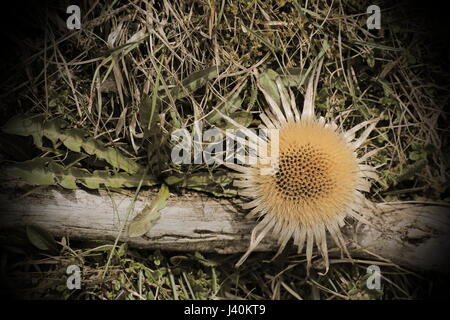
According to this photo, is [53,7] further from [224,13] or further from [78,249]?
[78,249]

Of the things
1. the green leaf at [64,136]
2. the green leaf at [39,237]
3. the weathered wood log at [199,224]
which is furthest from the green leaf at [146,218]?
the green leaf at [39,237]

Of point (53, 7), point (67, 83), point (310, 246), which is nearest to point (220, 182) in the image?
point (310, 246)

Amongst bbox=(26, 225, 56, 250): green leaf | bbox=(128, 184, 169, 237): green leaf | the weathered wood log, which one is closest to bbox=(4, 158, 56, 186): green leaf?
the weathered wood log

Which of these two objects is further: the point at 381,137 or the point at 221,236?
the point at 381,137

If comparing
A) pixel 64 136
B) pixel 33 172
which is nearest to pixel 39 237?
pixel 33 172

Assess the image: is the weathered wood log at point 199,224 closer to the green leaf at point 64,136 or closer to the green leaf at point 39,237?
the green leaf at point 39,237

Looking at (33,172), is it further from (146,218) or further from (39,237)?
(146,218)
